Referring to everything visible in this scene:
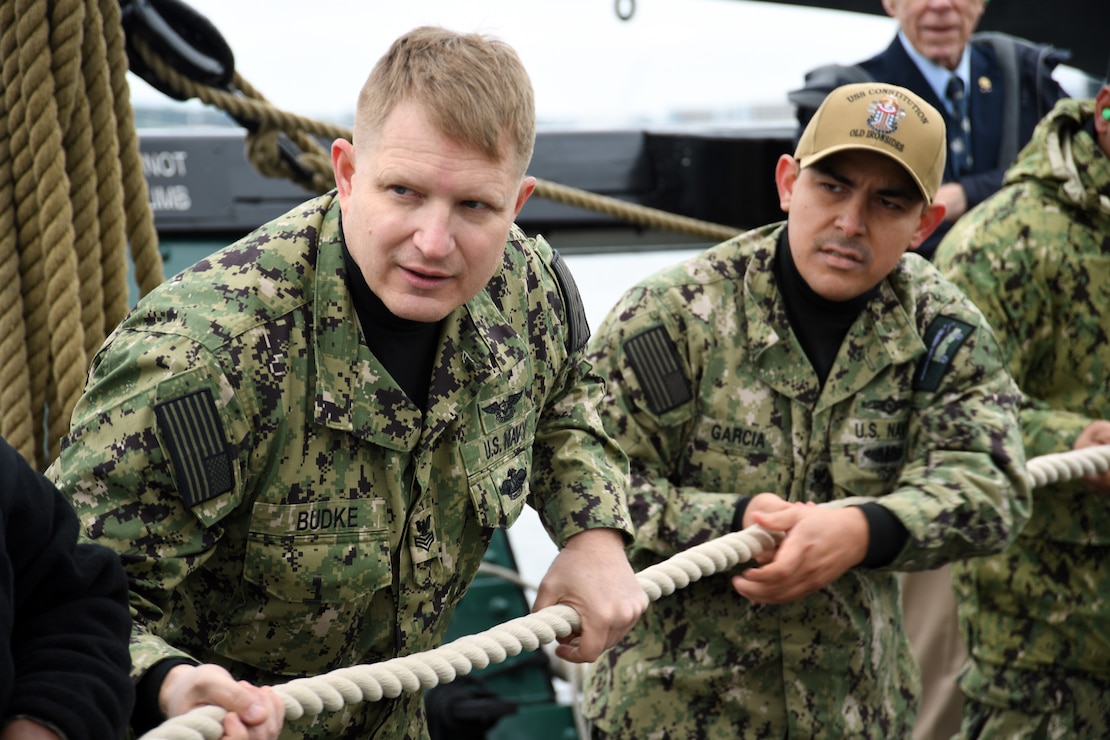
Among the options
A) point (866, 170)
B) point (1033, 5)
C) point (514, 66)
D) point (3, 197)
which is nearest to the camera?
point (514, 66)

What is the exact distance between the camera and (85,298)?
2.33 m

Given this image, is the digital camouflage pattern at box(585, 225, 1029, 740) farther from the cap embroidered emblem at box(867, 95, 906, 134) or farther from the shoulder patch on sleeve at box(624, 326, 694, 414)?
the cap embroidered emblem at box(867, 95, 906, 134)

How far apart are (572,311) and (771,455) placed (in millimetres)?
586

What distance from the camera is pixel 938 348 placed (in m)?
2.51

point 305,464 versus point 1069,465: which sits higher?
point 305,464

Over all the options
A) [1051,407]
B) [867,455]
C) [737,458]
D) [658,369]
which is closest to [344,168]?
[658,369]

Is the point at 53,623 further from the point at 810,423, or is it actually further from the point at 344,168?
the point at 810,423

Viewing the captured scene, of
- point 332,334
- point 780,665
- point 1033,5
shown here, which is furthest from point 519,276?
point 1033,5

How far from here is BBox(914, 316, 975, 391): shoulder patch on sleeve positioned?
8.20 ft

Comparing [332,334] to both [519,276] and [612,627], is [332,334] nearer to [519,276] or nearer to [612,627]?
[519,276]

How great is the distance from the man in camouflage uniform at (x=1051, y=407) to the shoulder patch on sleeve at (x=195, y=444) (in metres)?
1.89

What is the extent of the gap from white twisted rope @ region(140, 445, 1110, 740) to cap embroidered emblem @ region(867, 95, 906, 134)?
29.8 inches

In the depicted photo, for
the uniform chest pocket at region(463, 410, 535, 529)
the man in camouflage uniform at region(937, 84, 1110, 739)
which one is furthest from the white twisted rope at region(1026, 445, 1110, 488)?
the uniform chest pocket at region(463, 410, 535, 529)

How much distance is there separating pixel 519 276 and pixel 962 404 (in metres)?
0.95
